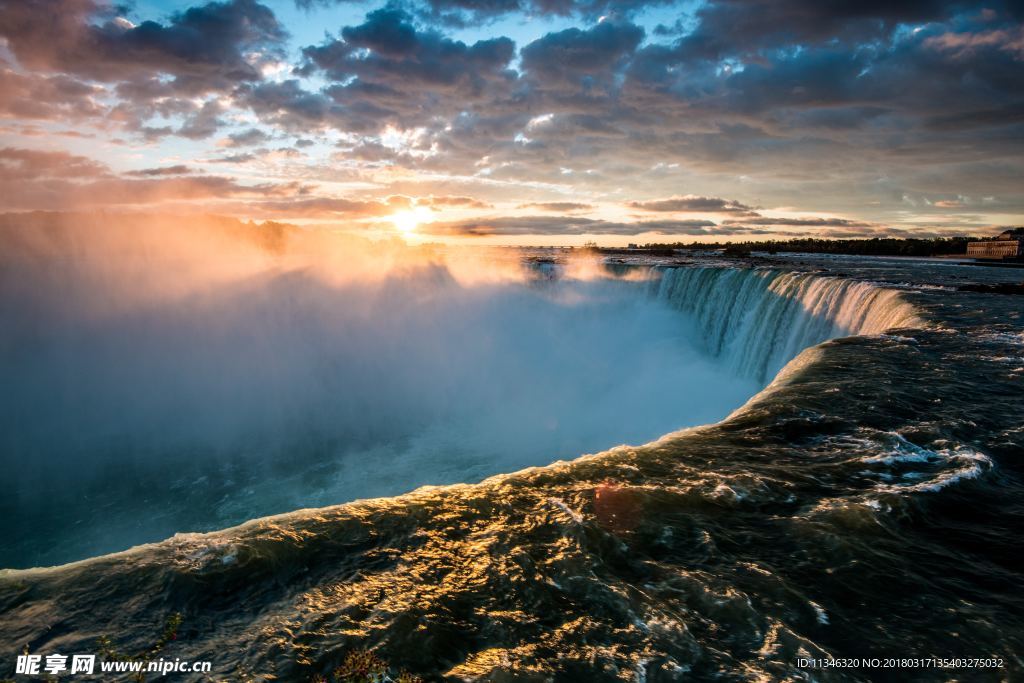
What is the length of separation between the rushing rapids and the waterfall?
11093mm

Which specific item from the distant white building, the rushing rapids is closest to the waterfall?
the rushing rapids

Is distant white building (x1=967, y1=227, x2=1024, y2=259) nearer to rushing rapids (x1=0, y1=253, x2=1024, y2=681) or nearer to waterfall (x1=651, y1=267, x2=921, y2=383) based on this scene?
waterfall (x1=651, y1=267, x2=921, y2=383)

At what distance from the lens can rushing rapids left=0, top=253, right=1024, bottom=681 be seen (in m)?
3.53

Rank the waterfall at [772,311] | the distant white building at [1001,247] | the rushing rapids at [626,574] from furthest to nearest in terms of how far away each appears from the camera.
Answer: the distant white building at [1001,247]
the waterfall at [772,311]
the rushing rapids at [626,574]

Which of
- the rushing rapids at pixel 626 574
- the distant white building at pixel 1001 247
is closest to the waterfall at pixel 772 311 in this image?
the rushing rapids at pixel 626 574

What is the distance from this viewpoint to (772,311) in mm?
21719

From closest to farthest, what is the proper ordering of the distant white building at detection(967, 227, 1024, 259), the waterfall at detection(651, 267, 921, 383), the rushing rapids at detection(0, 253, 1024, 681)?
the rushing rapids at detection(0, 253, 1024, 681) < the waterfall at detection(651, 267, 921, 383) < the distant white building at detection(967, 227, 1024, 259)

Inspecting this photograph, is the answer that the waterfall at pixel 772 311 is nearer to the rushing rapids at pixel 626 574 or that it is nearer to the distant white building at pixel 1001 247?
the rushing rapids at pixel 626 574

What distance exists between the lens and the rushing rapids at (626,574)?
3.53 meters

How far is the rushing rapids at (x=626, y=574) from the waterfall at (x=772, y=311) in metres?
11.1

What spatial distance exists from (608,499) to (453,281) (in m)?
36.1

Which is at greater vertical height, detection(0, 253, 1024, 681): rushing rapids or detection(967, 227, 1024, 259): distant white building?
detection(967, 227, 1024, 259): distant white building

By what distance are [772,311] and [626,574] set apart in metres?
20.7

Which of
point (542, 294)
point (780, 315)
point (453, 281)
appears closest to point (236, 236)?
point (453, 281)
